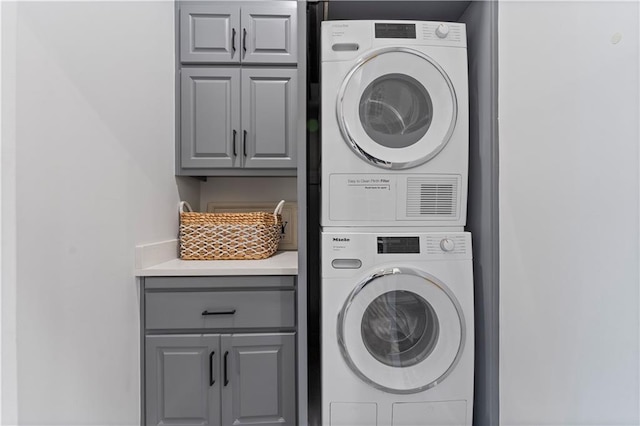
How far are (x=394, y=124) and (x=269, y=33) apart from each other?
39.0 inches

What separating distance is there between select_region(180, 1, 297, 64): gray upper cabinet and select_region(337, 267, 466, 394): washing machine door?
1.34 meters

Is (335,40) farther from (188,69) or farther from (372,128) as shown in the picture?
(188,69)

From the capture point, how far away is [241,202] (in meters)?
2.13

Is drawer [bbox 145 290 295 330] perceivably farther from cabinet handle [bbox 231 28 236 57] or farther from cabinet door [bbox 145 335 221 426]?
cabinet handle [bbox 231 28 236 57]

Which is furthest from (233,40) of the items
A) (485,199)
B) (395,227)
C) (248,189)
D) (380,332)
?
(380,332)

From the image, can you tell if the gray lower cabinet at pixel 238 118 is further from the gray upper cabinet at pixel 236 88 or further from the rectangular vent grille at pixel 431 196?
the rectangular vent grille at pixel 431 196

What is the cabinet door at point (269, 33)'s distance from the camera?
1.81m

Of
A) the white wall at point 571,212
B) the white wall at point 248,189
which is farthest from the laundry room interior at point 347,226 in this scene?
the white wall at point 248,189

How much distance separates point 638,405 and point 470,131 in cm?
105

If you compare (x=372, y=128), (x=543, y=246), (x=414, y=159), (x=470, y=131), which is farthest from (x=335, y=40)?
(x=543, y=246)

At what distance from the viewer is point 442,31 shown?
1310mm

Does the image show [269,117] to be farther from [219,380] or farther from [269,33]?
[219,380]

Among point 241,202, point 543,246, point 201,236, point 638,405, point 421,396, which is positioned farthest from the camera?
point 241,202

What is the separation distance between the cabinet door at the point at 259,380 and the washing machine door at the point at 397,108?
914 millimetres
